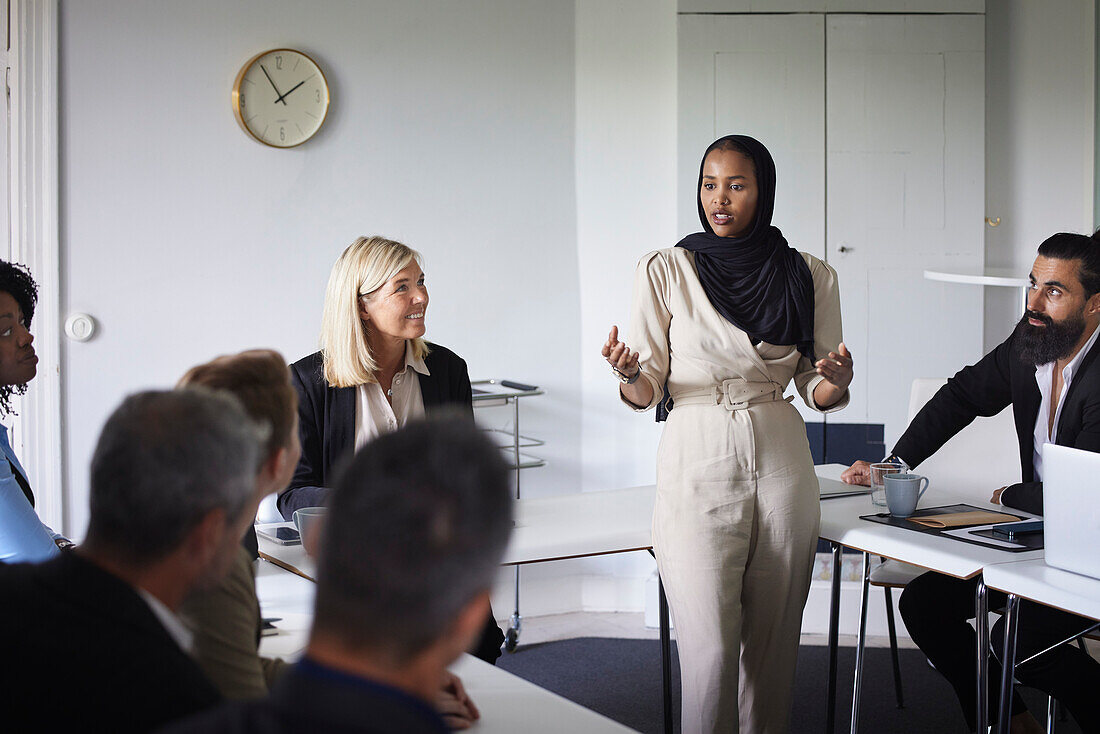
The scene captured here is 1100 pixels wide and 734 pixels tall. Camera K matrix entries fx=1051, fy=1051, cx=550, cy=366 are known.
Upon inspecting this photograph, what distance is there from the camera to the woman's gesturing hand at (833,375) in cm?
247

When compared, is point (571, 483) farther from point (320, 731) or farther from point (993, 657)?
point (320, 731)

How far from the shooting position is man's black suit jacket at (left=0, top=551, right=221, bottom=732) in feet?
3.27

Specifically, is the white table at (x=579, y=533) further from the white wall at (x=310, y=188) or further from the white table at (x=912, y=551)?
the white wall at (x=310, y=188)

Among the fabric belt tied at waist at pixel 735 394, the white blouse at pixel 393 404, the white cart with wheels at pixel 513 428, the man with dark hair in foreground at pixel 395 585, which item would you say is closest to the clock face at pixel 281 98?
the white cart with wheels at pixel 513 428

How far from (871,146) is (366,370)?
2557mm

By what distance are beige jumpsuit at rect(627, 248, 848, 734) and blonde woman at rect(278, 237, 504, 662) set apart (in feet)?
1.69

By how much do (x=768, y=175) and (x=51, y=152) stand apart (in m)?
2.68

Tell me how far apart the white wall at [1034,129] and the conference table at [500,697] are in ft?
11.0

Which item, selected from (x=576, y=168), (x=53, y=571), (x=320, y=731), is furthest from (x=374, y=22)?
(x=320, y=731)

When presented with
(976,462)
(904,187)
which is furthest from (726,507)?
(904,187)

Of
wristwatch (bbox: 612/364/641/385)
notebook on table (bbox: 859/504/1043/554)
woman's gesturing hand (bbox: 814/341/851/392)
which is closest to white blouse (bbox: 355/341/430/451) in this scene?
wristwatch (bbox: 612/364/641/385)

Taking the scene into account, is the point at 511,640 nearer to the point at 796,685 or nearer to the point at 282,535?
the point at 796,685

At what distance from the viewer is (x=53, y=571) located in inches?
41.0

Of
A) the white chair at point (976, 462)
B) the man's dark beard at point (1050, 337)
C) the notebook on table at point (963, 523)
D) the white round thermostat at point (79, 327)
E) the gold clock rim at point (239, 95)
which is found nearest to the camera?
the notebook on table at point (963, 523)
